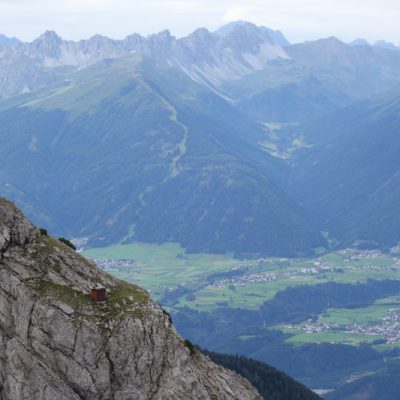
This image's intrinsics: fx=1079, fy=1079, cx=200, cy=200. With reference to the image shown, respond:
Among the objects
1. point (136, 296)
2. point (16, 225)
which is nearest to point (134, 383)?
point (136, 296)

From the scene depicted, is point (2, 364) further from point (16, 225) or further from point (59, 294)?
point (16, 225)

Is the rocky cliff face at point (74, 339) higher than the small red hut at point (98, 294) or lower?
lower

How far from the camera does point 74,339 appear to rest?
241 ft

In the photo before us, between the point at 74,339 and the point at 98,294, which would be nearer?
the point at 74,339

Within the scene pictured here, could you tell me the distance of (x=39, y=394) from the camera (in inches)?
2857

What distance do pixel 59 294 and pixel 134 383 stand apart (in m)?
8.27

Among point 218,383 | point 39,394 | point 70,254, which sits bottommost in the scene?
point 39,394

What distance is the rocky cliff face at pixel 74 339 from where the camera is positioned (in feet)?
239

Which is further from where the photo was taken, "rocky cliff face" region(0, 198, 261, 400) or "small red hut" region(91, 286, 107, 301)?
"small red hut" region(91, 286, 107, 301)

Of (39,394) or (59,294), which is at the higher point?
(59,294)

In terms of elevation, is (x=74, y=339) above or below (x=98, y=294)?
below

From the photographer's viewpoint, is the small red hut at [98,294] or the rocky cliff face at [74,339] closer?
the rocky cliff face at [74,339]

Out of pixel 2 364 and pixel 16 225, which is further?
pixel 16 225

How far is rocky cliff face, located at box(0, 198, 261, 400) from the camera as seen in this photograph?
2872 inches
